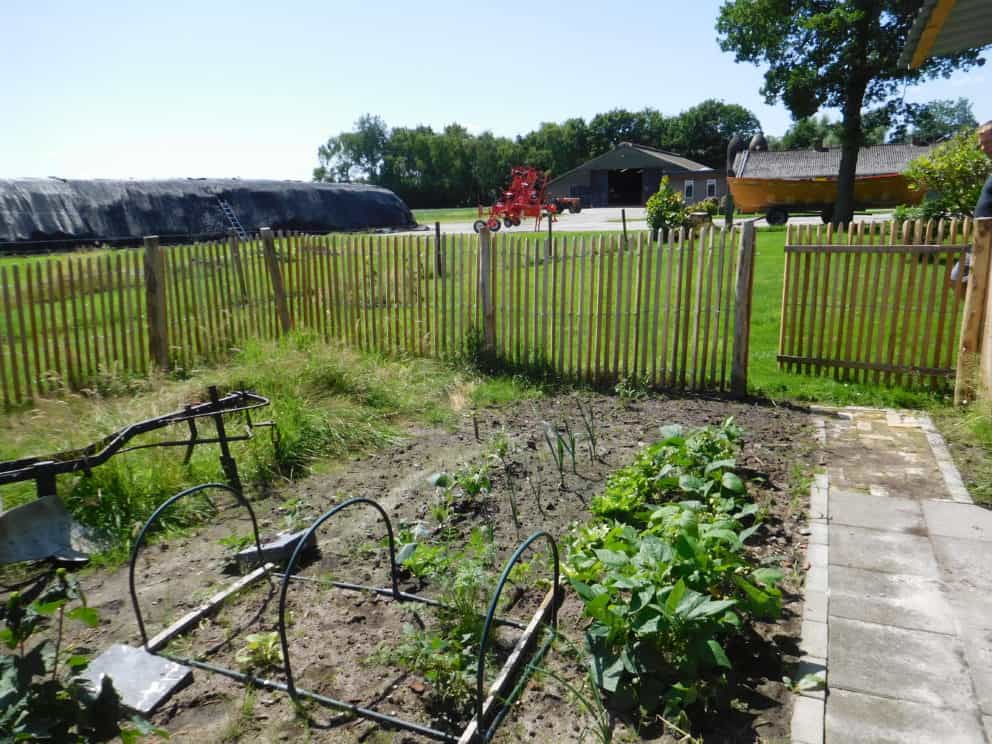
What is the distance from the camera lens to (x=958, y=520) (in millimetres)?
4227

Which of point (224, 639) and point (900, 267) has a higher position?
point (900, 267)

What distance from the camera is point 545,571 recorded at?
3797 millimetres

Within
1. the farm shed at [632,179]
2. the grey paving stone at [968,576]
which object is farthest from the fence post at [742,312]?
the farm shed at [632,179]

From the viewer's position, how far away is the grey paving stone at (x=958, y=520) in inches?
160

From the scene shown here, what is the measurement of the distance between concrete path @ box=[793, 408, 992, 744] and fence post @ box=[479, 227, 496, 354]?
391 cm

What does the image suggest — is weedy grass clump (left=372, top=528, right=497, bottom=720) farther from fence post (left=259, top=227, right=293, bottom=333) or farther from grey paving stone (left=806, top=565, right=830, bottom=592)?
fence post (left=259, top=227, right=293, bottom=333)

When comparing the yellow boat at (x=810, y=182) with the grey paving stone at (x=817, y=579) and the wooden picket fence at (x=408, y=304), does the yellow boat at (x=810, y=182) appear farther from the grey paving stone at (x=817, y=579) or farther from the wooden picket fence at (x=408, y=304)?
the grey paving stone at (x=817, y=579)

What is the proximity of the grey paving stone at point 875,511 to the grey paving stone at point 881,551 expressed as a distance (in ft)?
0.30

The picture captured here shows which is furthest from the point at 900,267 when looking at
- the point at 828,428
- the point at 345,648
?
the point at 345,648

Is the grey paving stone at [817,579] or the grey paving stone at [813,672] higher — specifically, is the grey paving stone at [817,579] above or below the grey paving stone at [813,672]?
above

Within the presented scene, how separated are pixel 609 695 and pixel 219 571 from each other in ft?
7.48

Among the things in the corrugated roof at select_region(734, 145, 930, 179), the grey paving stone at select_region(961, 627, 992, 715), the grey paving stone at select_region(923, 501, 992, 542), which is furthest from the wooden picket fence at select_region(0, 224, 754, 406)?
the corrugated roof at select_region(734, 145, 930, 179)

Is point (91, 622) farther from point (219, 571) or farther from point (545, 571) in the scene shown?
point (545, 571)

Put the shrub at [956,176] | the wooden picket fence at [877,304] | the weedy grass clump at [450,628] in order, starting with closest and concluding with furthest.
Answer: the weedy grass clump at [450,628], the wooden picket fence at [877,304], the shrub at [956,176]
